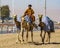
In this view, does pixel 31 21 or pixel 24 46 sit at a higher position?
pixel 31 21

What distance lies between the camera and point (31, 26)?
18.3 meters

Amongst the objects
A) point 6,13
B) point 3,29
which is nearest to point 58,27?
point 3,29

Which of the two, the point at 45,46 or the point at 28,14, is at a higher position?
the point at 28,14

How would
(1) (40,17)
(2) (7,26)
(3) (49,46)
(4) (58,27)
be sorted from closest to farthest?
(3) (49,46) < (1) (40,17) < (2) (7,26) < (4) (58,27)

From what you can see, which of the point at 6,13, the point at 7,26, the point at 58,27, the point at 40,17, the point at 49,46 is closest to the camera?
the point at 49,46

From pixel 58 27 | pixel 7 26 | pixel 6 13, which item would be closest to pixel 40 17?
pixel 7 26

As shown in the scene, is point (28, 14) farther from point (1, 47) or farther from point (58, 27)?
point (58, 27)

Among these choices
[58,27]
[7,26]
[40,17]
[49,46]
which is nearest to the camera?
[49,46]

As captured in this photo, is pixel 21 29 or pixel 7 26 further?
pixel 7 26

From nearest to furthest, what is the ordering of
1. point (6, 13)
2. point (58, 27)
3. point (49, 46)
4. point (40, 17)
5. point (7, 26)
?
point (49, 46)
point (40, 17)
point (7, 26)
point (58, 27)
point (6, 13)

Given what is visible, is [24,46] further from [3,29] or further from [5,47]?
[3,29]

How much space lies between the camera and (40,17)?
1828 cm

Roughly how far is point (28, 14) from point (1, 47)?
267 centimetres

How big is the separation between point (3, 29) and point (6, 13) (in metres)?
35.6
